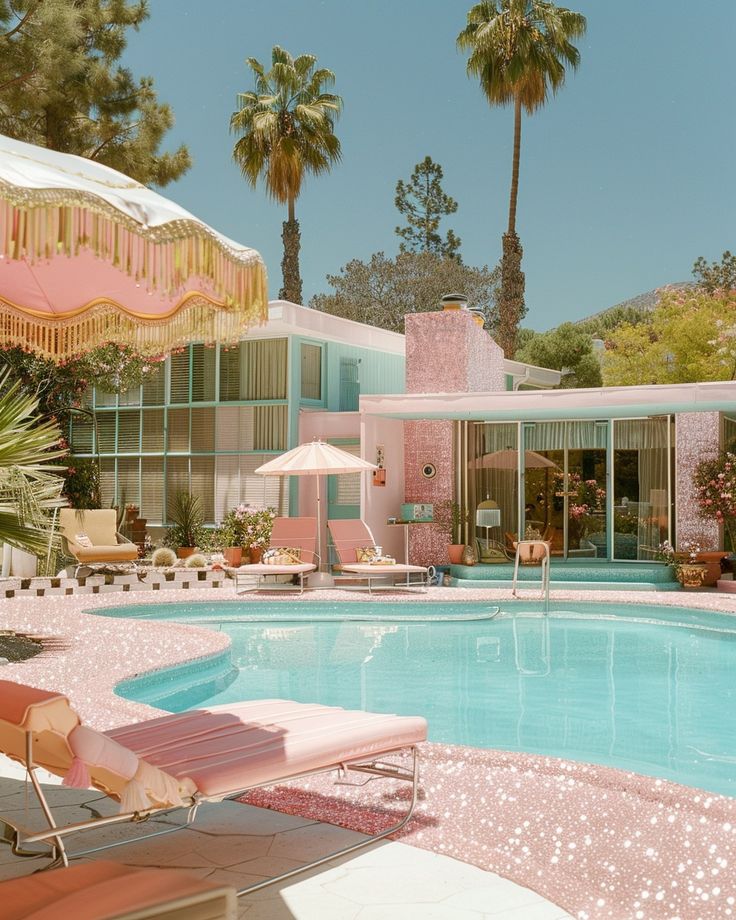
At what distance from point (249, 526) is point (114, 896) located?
14.8m

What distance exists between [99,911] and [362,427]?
551 inches

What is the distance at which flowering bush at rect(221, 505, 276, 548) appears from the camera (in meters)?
17.1

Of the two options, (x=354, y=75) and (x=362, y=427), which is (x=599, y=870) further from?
(x=354, y=75)

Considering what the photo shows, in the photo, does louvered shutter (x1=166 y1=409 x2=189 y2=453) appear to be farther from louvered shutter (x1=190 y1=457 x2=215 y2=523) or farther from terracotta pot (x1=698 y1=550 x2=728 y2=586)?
terracotta pot (x1=698 y1=550 x2=728 y2=586)

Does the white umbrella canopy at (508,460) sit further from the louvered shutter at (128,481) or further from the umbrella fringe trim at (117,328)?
the umbrella fringe trim at (117,328)

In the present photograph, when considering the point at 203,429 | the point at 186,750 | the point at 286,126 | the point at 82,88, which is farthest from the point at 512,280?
the point at 186,750

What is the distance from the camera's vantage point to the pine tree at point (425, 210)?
148 feet

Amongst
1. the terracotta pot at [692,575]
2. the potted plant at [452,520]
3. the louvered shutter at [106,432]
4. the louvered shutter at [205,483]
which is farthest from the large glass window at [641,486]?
the louvered shutter at [106,432]

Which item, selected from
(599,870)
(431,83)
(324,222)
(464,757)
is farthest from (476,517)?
(431,83)

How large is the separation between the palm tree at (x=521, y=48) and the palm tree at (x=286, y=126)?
414 centimetres

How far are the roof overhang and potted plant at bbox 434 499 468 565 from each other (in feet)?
5.02

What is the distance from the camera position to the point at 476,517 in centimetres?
1731

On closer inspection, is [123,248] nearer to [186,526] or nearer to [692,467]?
[692,467]

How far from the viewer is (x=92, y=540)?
15312 millimetres
